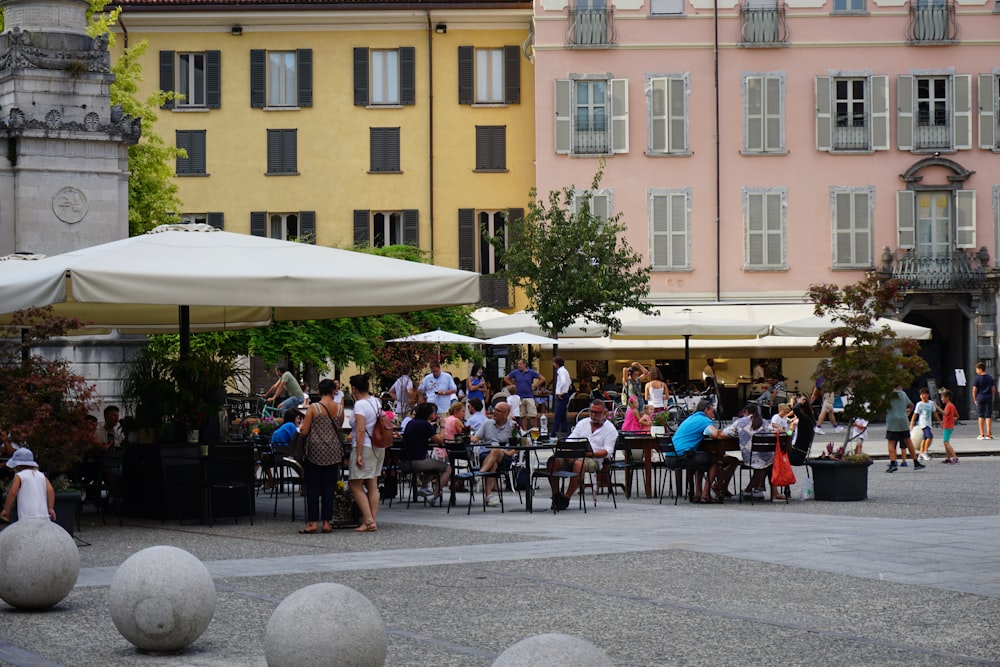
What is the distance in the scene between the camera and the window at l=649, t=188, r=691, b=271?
45.5 m

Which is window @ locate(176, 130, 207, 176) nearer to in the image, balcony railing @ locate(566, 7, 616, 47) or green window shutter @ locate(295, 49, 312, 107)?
green window shutter @ locate(295, 49, 312, 107)

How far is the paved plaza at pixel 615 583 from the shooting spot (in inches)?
373

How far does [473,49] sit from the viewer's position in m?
48.5

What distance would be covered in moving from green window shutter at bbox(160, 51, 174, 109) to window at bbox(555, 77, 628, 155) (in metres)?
11.3

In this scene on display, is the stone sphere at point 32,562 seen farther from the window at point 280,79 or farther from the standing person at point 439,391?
the window at point 280,79

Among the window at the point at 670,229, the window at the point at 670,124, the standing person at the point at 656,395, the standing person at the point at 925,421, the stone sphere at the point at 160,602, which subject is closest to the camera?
the stone sphere at the point at 160,602

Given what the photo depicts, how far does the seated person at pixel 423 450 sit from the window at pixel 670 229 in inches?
1035

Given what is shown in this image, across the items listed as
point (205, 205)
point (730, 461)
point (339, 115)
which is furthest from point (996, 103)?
point (730, 461)

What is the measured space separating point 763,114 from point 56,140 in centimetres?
2629

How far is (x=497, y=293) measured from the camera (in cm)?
A: 4809

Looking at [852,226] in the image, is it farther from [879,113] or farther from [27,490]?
[27,490]

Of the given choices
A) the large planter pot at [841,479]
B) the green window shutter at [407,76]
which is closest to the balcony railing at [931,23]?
the green window shutter at [407,76]

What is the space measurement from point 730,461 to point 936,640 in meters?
10.3

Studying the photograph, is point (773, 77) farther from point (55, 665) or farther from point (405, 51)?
point (55, 665)
